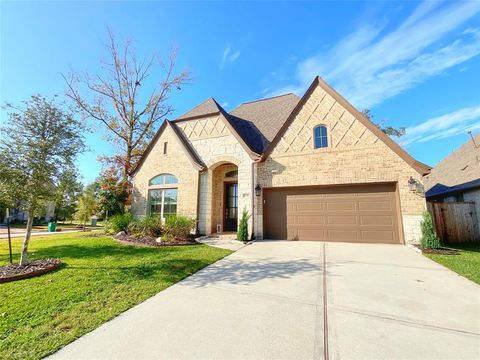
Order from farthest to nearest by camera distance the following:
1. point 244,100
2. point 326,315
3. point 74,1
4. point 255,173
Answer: point 244,100
point 255,173
point 74,1
point 326,315

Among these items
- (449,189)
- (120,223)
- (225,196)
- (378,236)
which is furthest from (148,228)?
(449,189)

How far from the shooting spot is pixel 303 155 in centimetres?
1095

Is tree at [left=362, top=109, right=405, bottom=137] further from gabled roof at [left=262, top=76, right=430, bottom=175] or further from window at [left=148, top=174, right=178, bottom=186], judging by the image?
window at [left=148, top=174, right=178, bottom=186]

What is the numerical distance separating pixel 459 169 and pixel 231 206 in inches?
641

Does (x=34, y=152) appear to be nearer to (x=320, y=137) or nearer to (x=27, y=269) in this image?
(x=27, y=269)

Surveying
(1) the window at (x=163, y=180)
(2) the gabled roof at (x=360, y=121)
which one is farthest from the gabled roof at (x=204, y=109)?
(2) the gabled roof at (x=360, y=121)

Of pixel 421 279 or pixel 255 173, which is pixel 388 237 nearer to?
pixel 421 279

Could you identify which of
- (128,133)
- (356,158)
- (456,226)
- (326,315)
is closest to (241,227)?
(356,158)

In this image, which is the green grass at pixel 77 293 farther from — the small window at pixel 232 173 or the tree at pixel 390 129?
the tree at pixel 390 129

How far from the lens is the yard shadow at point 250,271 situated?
4951mm

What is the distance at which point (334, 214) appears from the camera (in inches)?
402

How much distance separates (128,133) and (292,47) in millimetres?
13989

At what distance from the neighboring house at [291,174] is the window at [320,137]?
0.16ft

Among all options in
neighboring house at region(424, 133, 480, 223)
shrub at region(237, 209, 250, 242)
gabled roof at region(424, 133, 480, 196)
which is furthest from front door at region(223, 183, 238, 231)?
gabled roof at region(424, 133, 480, 196)
